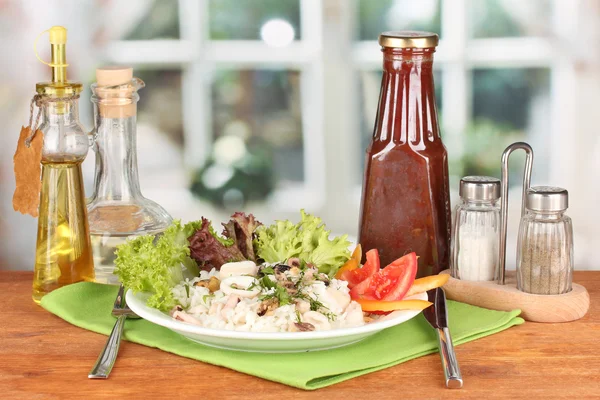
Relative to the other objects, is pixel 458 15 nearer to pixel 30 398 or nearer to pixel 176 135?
pixel 176 135

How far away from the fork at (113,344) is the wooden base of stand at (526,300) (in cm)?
50

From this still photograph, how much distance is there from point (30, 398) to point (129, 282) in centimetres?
25

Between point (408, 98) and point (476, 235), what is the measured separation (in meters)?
0.24

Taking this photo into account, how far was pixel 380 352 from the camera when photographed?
117 cm

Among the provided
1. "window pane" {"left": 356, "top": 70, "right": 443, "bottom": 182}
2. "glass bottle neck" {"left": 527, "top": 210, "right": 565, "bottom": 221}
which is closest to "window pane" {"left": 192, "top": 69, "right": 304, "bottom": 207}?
"window pane" {"left": 356, "top": 70, "right": 443, "bottom": 182}

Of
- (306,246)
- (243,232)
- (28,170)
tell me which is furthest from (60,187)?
(306,246)

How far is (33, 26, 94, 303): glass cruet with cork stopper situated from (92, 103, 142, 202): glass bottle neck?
101mm

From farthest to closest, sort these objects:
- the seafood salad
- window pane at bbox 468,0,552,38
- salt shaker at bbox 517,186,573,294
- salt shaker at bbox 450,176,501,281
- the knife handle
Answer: window pane at bbox 468,0,552,38 < salt shaker at bbox 450,176,501,281 < salt shaker at bbox 517,186,573,294 < the seafood salad < the knife handle

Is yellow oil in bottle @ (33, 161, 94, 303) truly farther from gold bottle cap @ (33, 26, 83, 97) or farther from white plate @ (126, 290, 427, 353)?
white plate @ (126, 290, 427, 353)

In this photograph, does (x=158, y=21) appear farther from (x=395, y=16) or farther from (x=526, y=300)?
(x=526, y=300)

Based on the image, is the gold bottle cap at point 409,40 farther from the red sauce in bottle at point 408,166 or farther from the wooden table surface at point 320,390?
the wooden table surface at point 320,390

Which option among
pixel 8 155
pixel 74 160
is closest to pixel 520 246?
pixel 74 160

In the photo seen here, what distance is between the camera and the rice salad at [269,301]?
115cm

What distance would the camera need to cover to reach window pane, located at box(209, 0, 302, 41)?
1.79 metres
